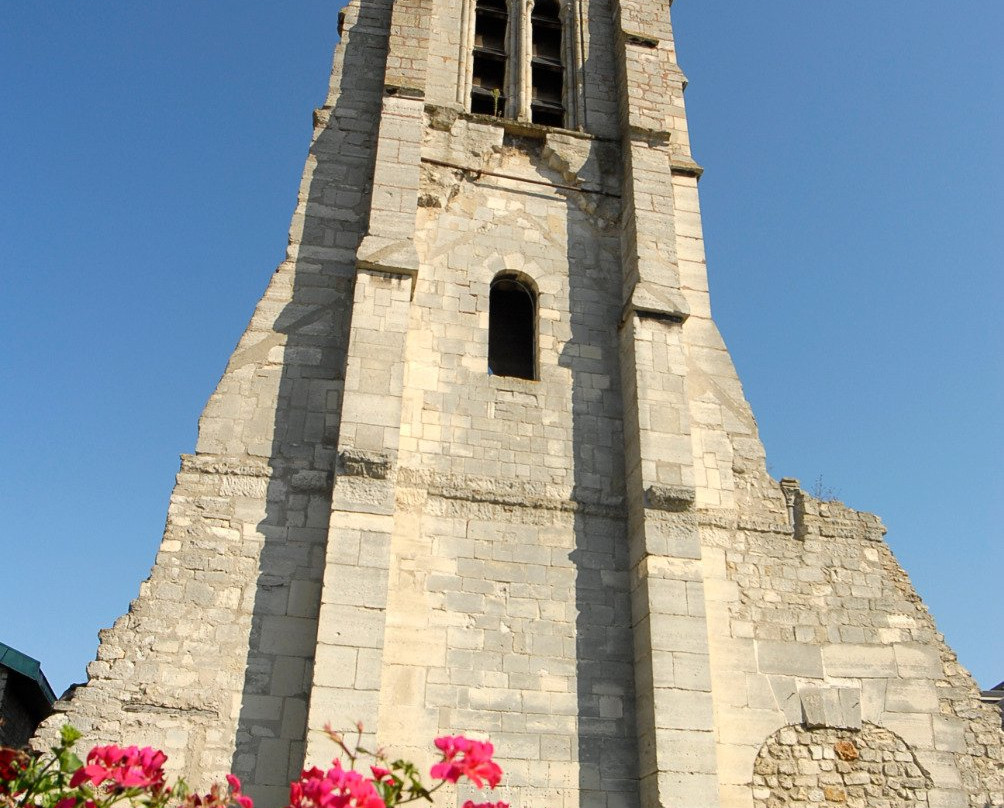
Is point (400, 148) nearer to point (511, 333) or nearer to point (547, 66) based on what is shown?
point (511, 333)

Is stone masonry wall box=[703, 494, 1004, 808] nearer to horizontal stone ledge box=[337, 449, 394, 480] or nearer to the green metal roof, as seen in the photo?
horizontal stone ledge box=[337, 449, 394, 480]

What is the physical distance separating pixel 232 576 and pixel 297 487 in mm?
1040

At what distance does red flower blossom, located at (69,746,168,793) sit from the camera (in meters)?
3.60

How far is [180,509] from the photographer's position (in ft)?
29.1

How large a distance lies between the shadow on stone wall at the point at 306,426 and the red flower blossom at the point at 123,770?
4.11 m

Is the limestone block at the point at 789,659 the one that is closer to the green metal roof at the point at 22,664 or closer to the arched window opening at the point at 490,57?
the arched window opening at the point at 490,57

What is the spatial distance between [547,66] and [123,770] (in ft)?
40.3

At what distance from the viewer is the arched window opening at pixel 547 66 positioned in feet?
44.4

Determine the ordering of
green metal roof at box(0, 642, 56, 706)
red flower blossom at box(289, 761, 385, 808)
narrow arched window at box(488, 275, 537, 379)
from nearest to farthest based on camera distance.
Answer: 1. red flower blossom at box(289, 761, 385, 808)
2. narrow arched window at box(488, 275, 537, 379)
3. green metal roof at box(0, 642, 56, 706)

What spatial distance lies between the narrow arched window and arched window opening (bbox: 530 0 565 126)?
291 cm

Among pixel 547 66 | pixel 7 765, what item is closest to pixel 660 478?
pixel 7 765

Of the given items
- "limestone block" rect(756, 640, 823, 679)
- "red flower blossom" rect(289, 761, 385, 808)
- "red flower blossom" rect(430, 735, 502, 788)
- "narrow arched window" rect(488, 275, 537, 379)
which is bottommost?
"red flower blossom" rect(289, 761, 385, 808)

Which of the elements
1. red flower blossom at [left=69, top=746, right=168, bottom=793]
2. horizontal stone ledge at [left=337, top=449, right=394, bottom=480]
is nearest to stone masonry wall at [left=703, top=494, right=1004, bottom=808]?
horizontal stone ledge at [left=337, top=449, right=394, bottom=480]

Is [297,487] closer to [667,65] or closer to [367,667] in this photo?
[367,667]
